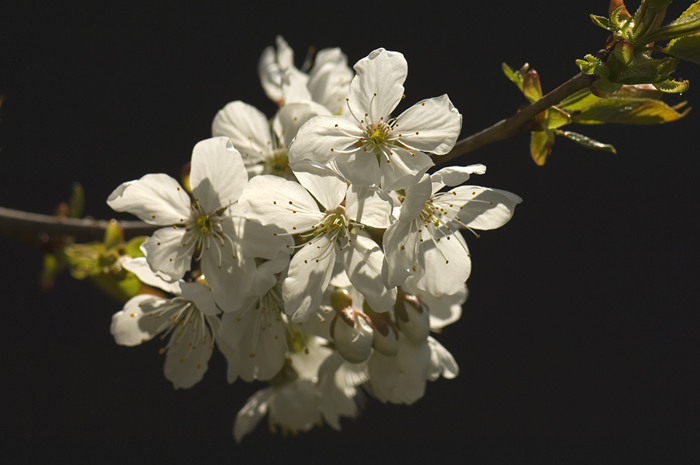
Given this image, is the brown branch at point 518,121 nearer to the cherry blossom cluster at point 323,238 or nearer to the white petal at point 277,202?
the cherry blossom cluster at point 323,238

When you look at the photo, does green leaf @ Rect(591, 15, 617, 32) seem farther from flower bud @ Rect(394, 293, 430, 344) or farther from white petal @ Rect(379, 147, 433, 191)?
flower bud @ Rect(394, 293, 430, 344)

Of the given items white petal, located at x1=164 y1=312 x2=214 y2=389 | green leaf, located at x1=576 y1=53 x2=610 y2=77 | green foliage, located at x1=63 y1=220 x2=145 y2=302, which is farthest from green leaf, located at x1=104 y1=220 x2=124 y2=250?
green leaf, located at x1=576 y1=53 x2=610 y2=77

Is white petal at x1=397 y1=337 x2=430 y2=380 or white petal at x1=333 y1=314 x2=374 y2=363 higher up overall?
white petal at x1=333 y1=314 x2=374 y2=363

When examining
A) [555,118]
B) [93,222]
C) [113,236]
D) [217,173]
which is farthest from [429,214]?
[93,222]

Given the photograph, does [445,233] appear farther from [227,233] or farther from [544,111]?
[227,233]

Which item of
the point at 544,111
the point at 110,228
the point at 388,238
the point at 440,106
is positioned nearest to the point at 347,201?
the point at 388,238

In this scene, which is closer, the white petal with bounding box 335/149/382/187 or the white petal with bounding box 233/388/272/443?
the white petal with bounding box 335/149/382/187

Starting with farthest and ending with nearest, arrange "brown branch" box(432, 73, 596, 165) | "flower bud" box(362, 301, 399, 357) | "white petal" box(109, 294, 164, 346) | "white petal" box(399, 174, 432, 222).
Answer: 1. "white petal" box(109, 294, 164, 346)
2. "flower bud" box(362, 301, 399, 357)
3. "brown branch" box(432, 73, 596, 165)
4. "white petal" box(399, 174, 432, 222)
